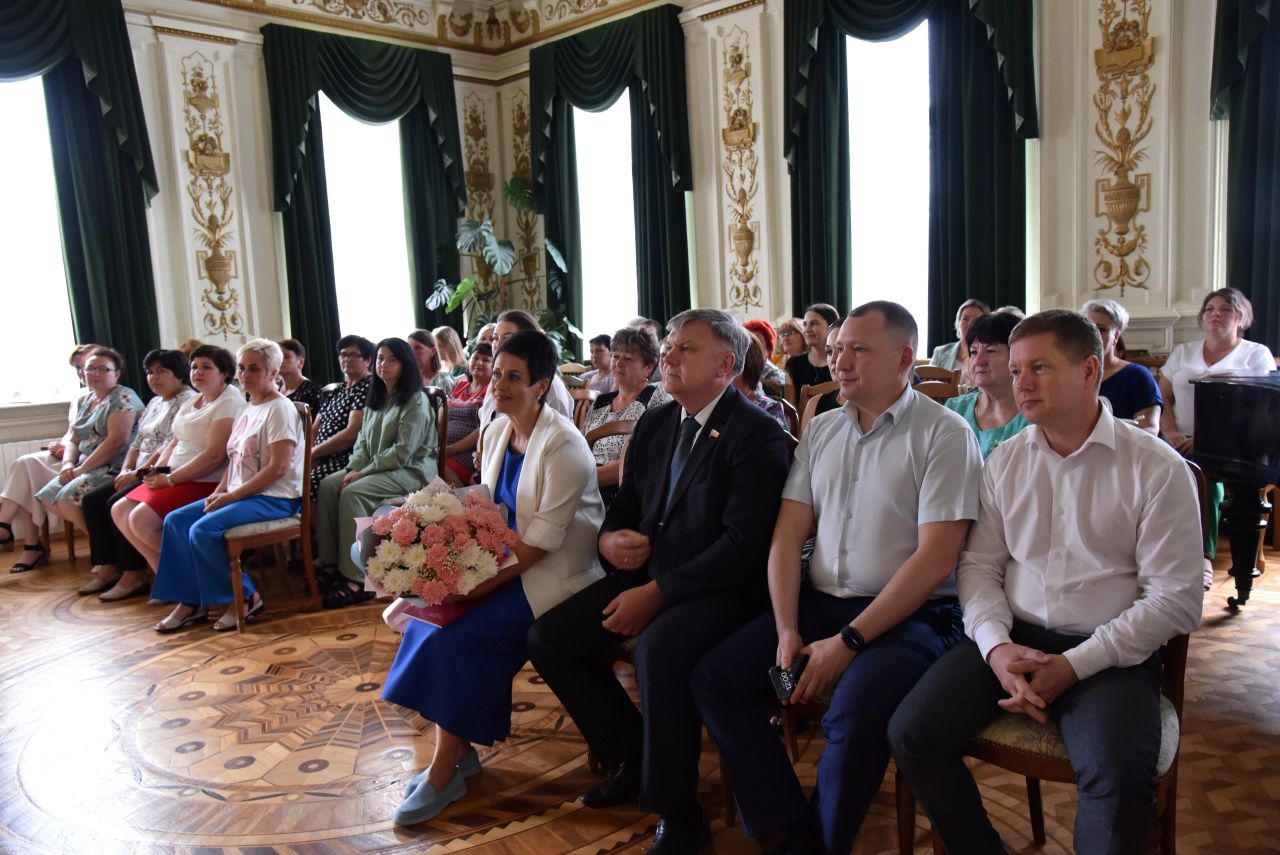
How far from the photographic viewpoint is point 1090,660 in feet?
5.66

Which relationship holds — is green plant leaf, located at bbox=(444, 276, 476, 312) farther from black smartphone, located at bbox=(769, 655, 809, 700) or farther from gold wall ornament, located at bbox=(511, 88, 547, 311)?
black smartphone, located at bbox=(769, 655, 809, 700)

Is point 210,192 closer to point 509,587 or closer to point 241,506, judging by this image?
point 241,506

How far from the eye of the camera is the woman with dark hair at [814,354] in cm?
566

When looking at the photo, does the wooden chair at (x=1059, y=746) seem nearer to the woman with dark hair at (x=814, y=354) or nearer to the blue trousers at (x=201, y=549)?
the blue trousers at (x=201, y=549)

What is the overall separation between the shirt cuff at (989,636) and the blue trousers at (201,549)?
336cm

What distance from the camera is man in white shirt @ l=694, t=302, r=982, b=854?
188 centimetres

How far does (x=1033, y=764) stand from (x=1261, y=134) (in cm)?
491

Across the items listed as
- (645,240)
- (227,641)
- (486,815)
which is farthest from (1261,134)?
(227,641)

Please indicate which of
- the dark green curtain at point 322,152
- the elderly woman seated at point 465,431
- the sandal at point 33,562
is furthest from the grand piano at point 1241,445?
the dark green curtain at point 322,152

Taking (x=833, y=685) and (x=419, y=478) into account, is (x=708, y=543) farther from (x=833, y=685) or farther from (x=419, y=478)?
(x=419, y=478)

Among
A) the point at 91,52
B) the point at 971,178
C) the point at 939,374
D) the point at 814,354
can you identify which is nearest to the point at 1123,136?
the point at 971,178

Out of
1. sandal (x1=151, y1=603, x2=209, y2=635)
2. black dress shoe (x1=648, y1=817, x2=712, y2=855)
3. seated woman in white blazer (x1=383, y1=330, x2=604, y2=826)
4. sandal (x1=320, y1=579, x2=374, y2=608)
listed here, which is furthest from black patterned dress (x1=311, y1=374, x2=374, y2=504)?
black dress shoe (x1=648, y1=817, x2=712, y2=855)

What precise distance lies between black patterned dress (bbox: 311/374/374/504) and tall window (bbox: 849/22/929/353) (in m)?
3.80

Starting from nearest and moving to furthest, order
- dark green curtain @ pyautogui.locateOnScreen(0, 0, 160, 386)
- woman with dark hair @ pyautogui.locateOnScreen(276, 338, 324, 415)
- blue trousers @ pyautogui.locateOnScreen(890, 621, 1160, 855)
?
blue trousers @ pyautogui.locateOnScreen(890, 621, 1160, 855)
woman with dark hair @ pyautogui.locateOnScreen(276, 338, 324, 415)
dark green curtain @ pyautogui.locateOnScreen(0, 0, 160, 386)
